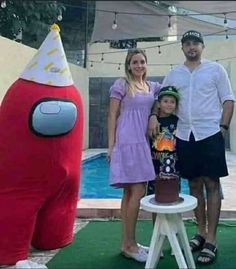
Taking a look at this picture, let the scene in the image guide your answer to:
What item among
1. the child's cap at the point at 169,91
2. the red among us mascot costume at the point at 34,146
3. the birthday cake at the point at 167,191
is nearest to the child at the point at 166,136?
the child's cap at the point at 169,91

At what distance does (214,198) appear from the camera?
274cm

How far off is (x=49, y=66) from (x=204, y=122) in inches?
38.1

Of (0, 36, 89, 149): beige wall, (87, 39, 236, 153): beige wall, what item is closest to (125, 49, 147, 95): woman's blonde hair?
(0, 36, 89, 149): beige wall

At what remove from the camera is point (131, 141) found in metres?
2.68

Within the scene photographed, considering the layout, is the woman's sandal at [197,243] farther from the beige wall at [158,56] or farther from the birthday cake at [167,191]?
the beige wall at [158,56]

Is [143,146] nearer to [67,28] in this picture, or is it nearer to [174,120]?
[174,120]

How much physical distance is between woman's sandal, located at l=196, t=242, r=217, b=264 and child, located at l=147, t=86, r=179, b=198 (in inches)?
19.5

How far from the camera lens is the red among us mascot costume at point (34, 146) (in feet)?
8.20

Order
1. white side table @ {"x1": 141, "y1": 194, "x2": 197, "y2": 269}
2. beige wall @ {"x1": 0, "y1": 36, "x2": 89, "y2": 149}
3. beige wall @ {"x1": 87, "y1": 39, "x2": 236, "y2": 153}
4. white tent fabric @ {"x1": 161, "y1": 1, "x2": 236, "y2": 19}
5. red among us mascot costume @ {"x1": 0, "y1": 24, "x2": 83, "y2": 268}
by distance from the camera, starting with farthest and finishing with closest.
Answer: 1. beige wall @ {"x1": 87, "y1": 39, "x2": 236, "y2": 153}
2. beige wall @ {"x1": 0, "y1": 36, "x2": 89, "y2": 149}
3. red among us mascot costume @ {"x1": 0, "y1": 24, "x2": 83, "y2": 268}
4. white side table @ {"x1": 141, "y1": 194, "x2": 197, "y2": 269}
5. white tent fabric @ {"x1": 161, "y1": 1, "x2": 236, "y2": 19}

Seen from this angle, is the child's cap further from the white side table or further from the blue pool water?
the blue pool water

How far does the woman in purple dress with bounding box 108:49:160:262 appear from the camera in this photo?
105 inches

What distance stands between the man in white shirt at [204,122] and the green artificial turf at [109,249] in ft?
0.58

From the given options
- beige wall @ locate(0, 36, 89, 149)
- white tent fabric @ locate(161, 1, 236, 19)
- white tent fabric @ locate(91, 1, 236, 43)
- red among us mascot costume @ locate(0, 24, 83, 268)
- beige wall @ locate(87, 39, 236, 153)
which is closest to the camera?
white tent fabric @ locate(161, 1, 236, 19)

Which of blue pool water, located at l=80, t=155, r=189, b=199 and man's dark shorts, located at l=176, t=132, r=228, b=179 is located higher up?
man's dark shorts, located at l=176, t=132, r=228, b=179
